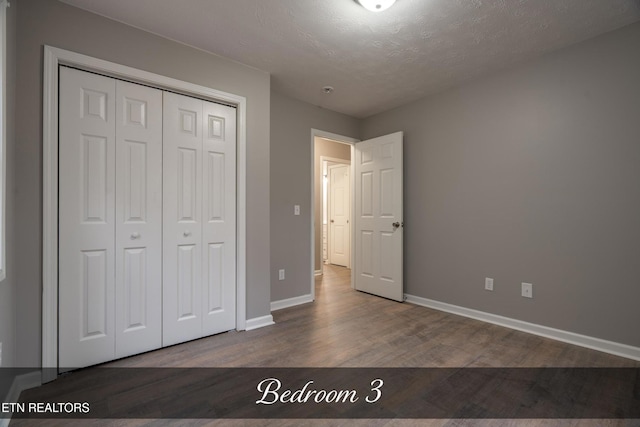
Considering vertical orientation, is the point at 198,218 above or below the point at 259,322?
above

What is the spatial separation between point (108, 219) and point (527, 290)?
356 centimetres

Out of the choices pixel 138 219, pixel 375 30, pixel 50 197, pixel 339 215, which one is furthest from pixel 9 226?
pixel 339 215

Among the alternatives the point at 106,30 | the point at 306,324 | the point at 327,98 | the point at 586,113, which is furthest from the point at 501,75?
the point at 106,30

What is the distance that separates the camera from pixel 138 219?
227cm

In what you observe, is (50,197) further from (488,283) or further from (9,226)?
(488,283)

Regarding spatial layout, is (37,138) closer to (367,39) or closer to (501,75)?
(367,39)

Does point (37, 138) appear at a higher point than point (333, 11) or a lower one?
lower

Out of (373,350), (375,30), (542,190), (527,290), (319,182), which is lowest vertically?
(373,350)

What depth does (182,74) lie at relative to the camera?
8.00 ft

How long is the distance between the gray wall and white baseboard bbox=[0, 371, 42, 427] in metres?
0.05

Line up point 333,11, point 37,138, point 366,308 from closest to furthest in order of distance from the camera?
point 37,138, point 333,11, point 366,308

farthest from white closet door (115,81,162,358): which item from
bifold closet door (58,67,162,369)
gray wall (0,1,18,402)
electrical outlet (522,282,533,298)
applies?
electrical outlet (522,282,533,298)

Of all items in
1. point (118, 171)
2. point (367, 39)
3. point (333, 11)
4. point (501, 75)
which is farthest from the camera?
point (501, 75)

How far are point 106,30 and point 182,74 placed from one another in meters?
0.53
